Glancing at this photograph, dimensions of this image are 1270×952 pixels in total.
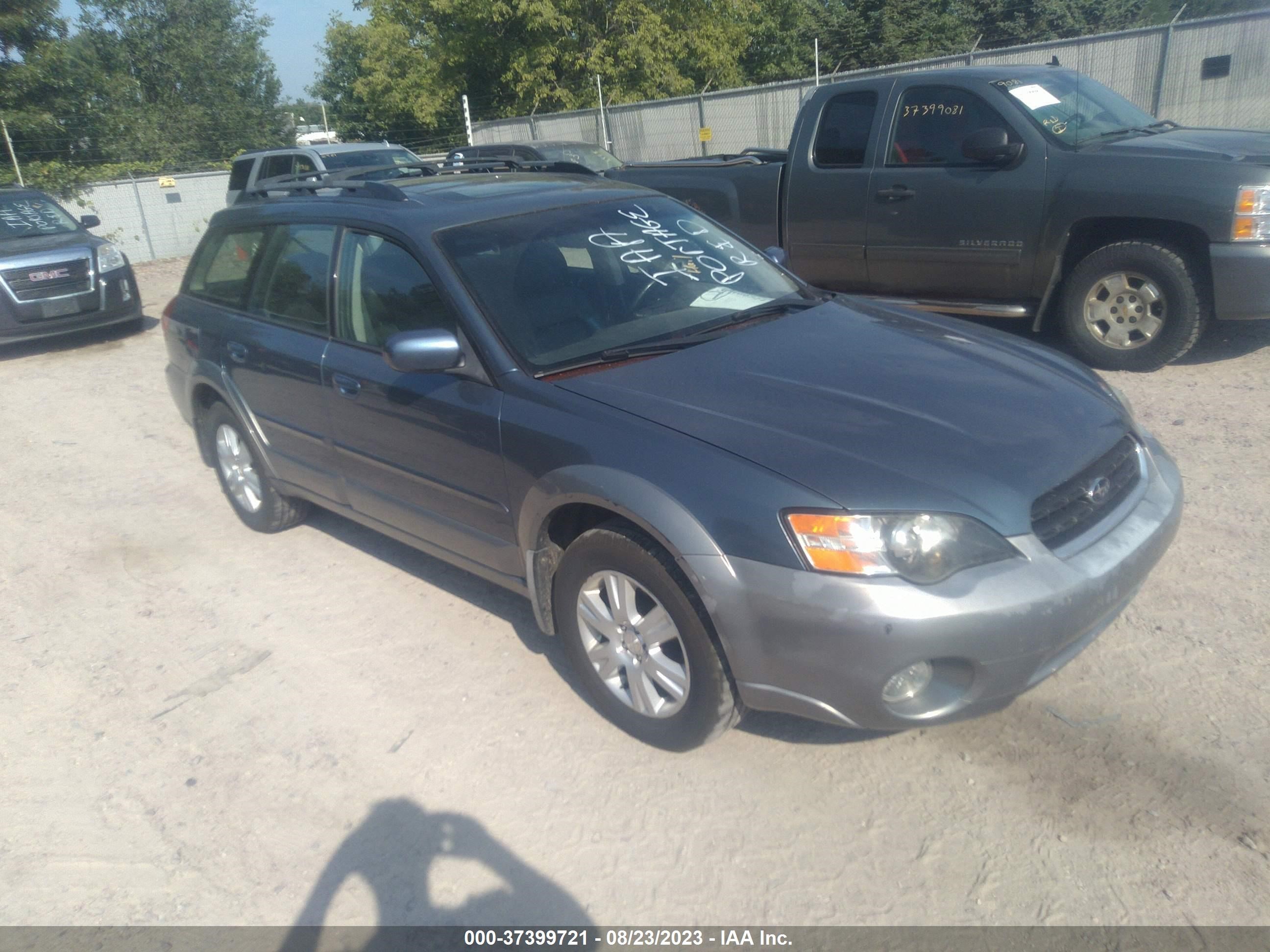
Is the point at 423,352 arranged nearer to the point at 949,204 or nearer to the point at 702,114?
the point at 949,204

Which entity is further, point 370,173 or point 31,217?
point 31,217

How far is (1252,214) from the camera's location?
5.55 metres

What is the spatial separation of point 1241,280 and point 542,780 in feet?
16.1

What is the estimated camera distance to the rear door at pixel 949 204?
6332 millimetres

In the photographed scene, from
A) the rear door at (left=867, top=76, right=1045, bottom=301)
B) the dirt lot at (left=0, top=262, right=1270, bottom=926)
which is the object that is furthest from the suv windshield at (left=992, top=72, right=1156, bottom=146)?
the dirt lot at (left=0, top=262, right=1270, bottom=926)

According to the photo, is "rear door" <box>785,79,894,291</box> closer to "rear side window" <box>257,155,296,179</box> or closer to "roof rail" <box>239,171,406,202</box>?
"roof rail" <box>239,171,406,202</box>

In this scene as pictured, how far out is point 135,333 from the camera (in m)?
11.6

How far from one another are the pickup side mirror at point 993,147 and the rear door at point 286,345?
414 centimetres

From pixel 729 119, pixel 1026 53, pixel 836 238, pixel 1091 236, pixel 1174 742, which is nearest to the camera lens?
pixel 1174 742

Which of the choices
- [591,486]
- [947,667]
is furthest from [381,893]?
[947,667]

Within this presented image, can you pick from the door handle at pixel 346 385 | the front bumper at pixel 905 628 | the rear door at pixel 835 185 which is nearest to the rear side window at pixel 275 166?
the rear door at pixel 835 185

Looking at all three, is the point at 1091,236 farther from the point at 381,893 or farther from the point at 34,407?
the point at 34,407

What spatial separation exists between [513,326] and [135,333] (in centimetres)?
978

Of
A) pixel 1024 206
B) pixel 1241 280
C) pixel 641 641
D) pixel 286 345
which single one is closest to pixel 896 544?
pixel 641 641
